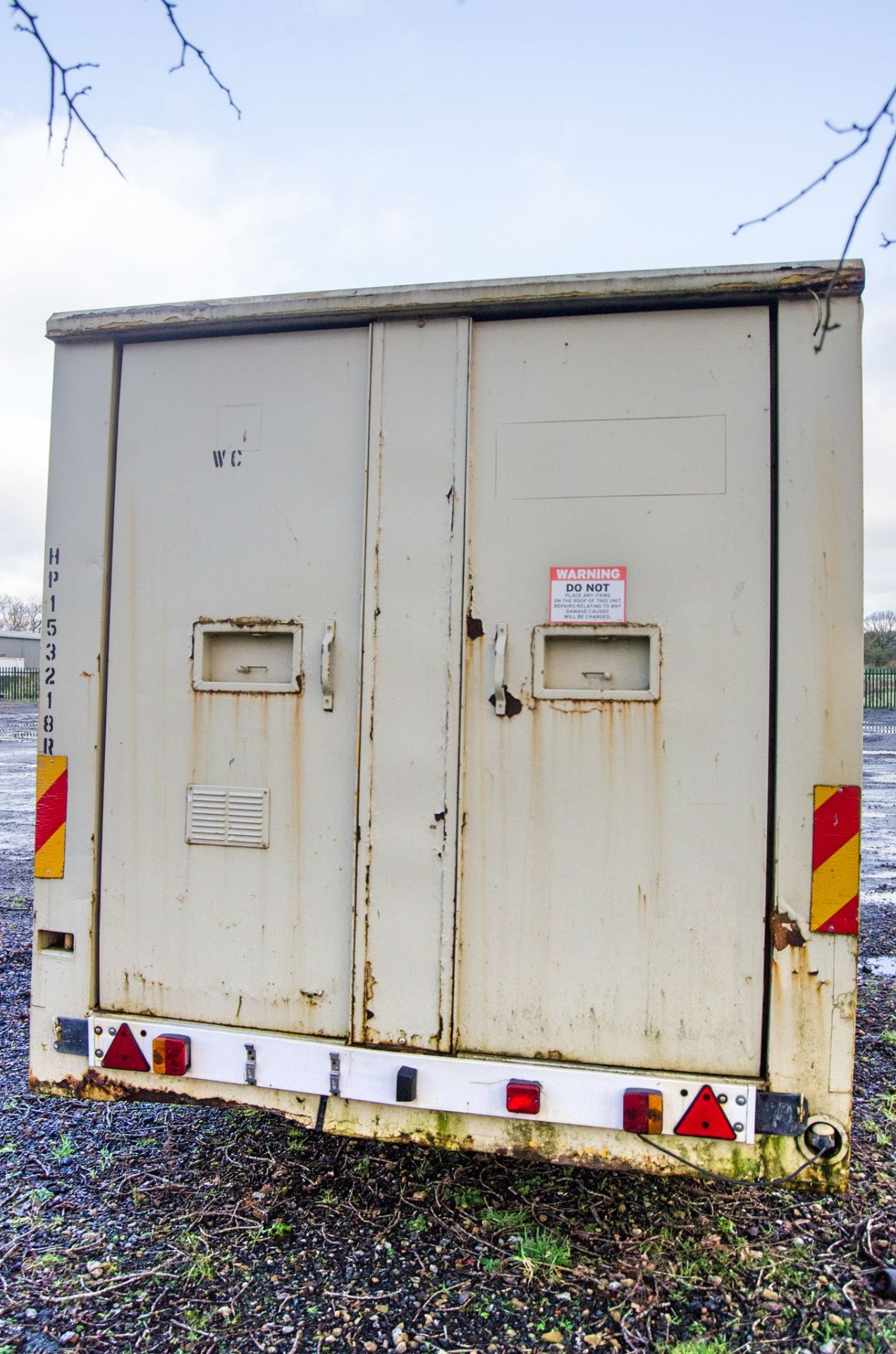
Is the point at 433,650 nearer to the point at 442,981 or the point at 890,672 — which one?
the point at 442,981

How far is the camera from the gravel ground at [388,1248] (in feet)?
7.16

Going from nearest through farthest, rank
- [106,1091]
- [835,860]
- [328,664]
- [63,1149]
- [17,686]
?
[835,860], [328,664], [106,1091], [63,1149], [17,686]

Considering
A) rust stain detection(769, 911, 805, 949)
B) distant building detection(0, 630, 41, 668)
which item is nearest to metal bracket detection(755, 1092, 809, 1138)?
rust stain detection(769, 911, 805, 949)

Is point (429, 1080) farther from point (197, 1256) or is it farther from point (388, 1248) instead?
point (197, 1256)

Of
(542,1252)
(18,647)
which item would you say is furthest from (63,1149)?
(18,647)

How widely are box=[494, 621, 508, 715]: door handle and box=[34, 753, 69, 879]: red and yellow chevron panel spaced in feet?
4.44

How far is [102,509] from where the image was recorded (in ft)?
8.59

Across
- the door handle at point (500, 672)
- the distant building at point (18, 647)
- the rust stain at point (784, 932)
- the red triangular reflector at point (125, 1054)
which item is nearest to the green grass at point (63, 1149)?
the red triangular reflector at point (125, 1054)

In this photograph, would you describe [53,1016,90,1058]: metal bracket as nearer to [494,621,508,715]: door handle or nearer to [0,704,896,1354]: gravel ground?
[0,704,896,1354]: gravel ground

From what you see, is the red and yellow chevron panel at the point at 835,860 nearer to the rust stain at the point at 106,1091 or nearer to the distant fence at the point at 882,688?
the rust stain at the point at 106,1091

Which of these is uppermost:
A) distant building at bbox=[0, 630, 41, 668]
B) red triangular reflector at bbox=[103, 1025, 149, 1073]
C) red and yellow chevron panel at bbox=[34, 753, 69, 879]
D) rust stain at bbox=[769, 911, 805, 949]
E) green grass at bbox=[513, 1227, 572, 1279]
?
distant building at bbox=[0, 630, 41, 668]

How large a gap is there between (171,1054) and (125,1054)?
161mm

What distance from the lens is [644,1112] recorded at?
2.16 m

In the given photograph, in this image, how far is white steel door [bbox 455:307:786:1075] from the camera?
2.22 metres
